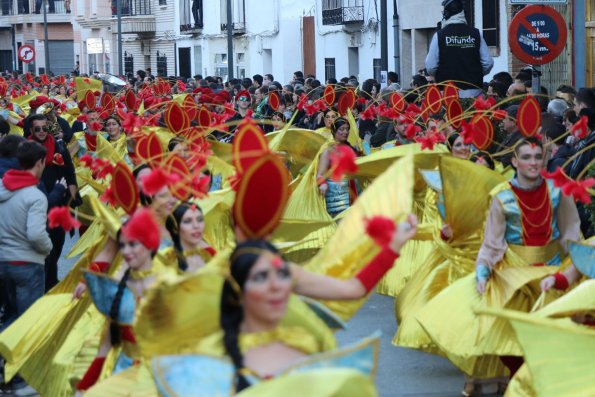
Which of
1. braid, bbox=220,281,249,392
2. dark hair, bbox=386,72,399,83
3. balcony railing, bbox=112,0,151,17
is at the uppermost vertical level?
balcony railing, bbox=112,0,151,17

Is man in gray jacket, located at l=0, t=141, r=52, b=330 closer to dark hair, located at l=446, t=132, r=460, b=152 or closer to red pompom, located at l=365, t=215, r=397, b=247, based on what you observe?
dark hair, located at l=446, t=132, r=460, b=152

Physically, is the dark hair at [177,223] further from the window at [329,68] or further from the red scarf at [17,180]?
the window at [329,68]

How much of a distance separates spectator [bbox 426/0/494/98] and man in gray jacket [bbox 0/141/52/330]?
246 inches

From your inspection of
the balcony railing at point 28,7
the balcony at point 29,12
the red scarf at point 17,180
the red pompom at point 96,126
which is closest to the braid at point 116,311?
the red scarf at point 17,180

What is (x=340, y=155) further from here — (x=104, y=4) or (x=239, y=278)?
(x=104, y=4)

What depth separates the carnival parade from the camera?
470cm

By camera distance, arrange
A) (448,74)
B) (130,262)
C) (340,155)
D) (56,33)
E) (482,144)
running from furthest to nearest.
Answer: (56,33) → (448,74) → (482,144) → (130,262) → (340,155)

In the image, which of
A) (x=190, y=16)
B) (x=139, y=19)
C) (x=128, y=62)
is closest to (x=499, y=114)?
(x=190, y=16)

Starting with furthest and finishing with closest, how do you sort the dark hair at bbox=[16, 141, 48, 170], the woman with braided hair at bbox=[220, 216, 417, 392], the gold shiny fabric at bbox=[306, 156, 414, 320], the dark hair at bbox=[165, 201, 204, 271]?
the dark hair at bbox=[16, 141, 48, 170], the dark hair at bbox=[165, 201, 204, 271], the gold shiny fabric at bbox=[306, 156, 414, 320], the woman with braided hair at bbox=[220, 216, 417, 392]

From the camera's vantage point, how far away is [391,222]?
4.90m

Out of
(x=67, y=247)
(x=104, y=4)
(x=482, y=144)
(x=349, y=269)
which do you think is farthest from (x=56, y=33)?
(x=349, y=269)

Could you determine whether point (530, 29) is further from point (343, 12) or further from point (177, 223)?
point (343, 12)

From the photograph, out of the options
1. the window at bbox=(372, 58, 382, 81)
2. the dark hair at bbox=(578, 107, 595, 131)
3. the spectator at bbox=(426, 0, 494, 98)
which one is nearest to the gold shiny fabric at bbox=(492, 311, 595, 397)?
the dark hair at bbox=(578, 107, 595, 131)

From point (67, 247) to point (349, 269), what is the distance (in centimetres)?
1176
